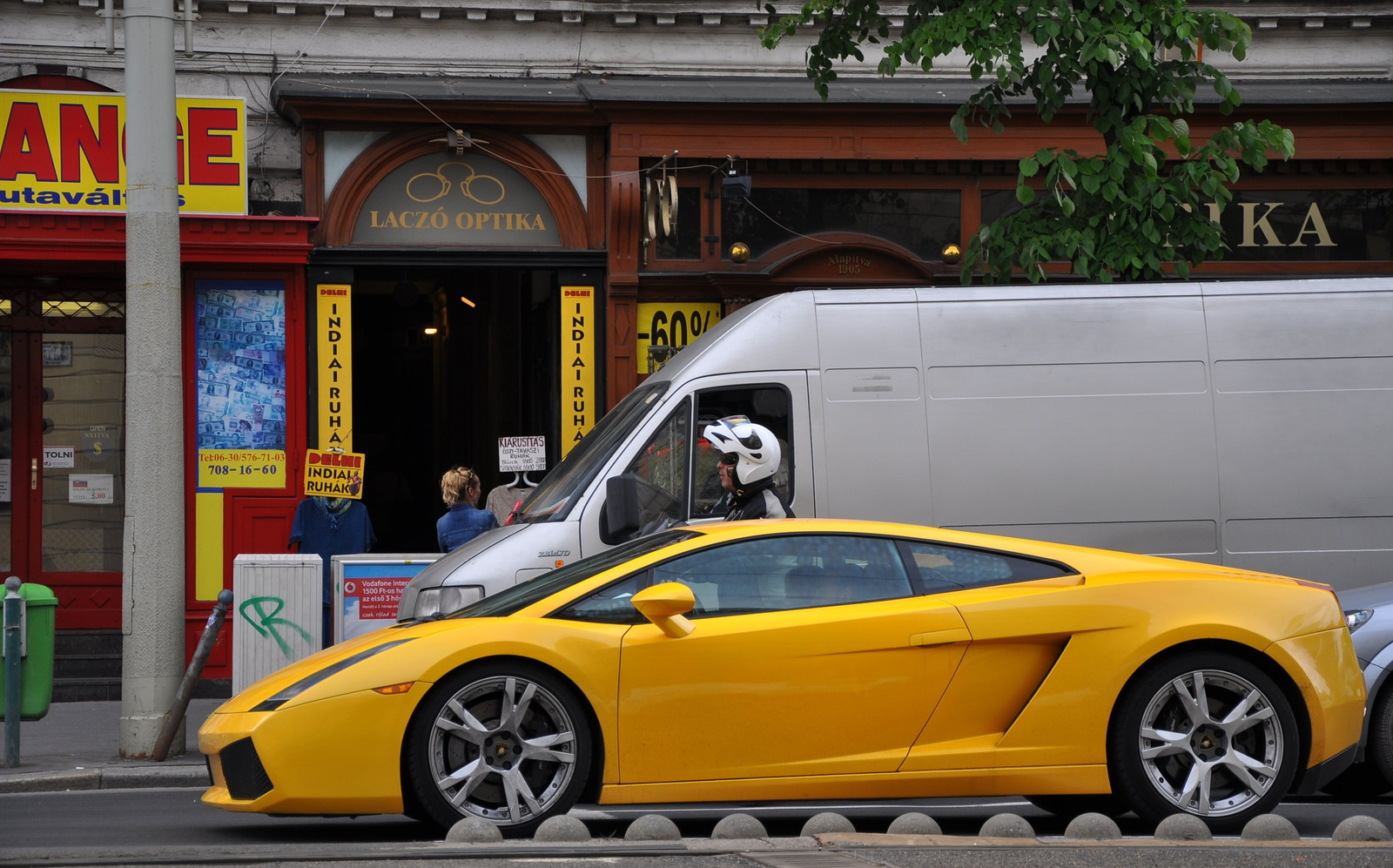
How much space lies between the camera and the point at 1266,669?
20.4ft

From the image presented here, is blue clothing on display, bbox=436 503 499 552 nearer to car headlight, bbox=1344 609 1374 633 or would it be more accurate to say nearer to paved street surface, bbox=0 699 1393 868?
paved street surface, bbox=0 699 1393 868

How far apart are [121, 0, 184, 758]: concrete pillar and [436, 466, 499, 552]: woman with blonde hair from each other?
2.42 metres

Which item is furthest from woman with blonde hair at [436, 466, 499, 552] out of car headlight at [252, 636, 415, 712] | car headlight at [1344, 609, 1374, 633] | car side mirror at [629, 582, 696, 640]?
car headlight at [1344, 609, 1374, 633]

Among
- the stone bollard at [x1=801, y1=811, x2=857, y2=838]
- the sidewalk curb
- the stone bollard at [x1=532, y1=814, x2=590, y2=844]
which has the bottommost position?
the sidewalk curb

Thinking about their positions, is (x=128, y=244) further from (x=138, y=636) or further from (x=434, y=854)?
(x=434, y=854)

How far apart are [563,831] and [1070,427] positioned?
185 inches

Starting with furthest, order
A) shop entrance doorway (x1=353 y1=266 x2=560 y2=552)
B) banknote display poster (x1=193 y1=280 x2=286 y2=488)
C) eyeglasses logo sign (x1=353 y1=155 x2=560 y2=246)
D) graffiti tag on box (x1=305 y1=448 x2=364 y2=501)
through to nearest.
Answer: shop entrance doorway (x1=353 y1=266 x2=560 y2=552) → eyeglasses logo sign (x1=353 y1=155 x2=560 y2=246) → banknote display poster (x1=193 y1=280 x2=286 y2=488) → graffiti tag on box (x1=305 y1=448 x2=364 y2=501)

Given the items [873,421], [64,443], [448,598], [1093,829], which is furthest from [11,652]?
[1093,829]

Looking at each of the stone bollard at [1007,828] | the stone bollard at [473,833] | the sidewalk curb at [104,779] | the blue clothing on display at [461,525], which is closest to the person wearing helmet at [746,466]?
the stone bollard at [1007,828]

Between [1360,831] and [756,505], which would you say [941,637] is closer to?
[1360,831]

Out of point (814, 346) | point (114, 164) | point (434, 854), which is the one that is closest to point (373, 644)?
point (434, 854)

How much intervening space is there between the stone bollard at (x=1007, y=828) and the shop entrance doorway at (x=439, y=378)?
8.76 m

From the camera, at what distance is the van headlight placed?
8.27 metres

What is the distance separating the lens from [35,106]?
42.2 feet
